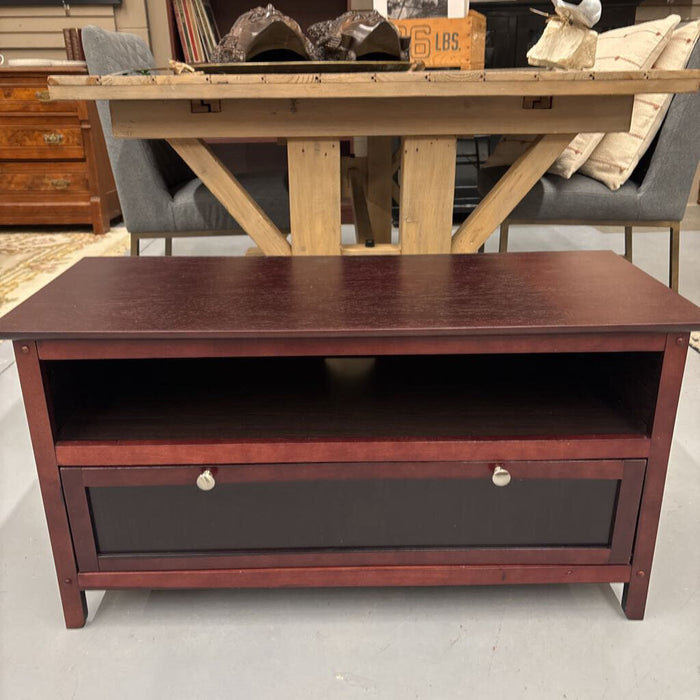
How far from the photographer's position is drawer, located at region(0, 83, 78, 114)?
3.15m

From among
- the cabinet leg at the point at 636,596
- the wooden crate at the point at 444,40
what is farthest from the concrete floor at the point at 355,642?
the wooden crate at the point at 444,40

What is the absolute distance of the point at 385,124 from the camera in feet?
5.02

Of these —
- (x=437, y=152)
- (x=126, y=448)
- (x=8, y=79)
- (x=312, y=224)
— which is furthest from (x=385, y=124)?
(x=8, y=79)

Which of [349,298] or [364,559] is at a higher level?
[349,298]

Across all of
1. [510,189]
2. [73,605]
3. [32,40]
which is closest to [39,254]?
[32,40]

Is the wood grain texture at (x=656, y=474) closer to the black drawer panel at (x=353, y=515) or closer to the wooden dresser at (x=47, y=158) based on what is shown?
the black drawer panel at (x=353, y=515)

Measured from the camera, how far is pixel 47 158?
3.26 m

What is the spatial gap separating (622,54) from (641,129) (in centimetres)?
26

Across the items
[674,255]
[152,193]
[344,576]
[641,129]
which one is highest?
[641,129]

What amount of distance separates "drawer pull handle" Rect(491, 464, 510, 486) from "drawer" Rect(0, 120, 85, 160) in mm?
3028

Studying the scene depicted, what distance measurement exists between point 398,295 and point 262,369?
0.29 m

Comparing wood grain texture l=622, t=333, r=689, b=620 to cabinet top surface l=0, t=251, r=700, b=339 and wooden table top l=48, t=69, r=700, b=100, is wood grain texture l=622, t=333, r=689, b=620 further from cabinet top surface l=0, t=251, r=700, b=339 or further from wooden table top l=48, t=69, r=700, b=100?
wooden table top l=48, t=69, r=700, b=100

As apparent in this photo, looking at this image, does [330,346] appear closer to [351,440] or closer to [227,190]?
[351,440]

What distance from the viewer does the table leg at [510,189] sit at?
1578 mm
